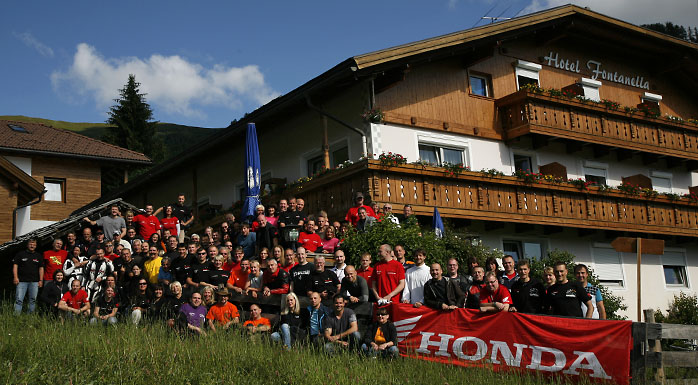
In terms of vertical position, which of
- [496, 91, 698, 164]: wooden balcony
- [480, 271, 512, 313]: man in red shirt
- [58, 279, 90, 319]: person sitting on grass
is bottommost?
[480, 271, 512, 313]: man in red shirt

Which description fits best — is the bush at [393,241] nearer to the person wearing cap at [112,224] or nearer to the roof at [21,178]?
the person wearing cap at [112,224]

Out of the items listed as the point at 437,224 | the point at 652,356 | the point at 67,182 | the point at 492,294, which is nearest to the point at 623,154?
the point at 437,224

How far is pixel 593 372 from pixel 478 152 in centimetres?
1232

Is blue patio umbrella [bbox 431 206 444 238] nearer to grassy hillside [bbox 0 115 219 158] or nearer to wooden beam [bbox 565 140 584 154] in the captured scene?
wooden beam [bbox 565 140 584 154]

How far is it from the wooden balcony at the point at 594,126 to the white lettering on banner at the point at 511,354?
1163cm

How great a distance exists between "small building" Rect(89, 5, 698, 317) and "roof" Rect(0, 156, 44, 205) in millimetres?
4491

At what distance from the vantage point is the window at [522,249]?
67.5 feet

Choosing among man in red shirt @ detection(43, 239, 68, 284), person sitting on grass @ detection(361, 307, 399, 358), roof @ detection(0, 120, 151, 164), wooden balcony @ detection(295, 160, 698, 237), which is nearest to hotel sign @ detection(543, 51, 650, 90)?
wooden balcony @ detection(295, 160, 698, 237)

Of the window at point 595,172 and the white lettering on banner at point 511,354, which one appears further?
the window at point 595,172

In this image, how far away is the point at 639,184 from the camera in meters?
23.5

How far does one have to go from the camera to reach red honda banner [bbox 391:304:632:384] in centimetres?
817

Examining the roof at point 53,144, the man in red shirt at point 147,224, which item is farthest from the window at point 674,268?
the roof at point 53,144

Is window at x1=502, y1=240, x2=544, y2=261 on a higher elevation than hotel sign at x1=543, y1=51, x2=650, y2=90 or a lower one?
lower

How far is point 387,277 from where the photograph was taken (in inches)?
426
